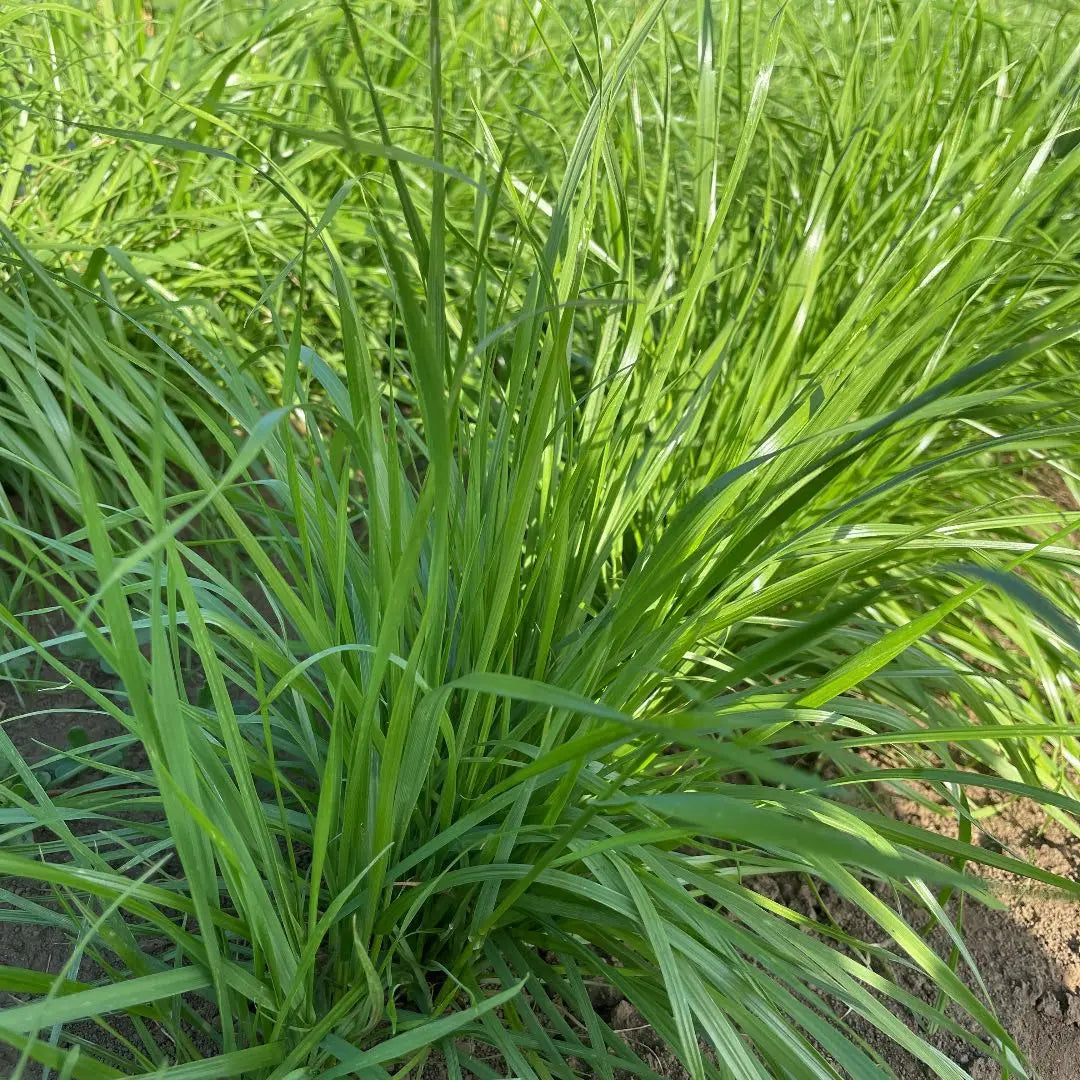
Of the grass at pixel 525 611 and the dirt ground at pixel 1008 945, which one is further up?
the grass at pixel 525 611

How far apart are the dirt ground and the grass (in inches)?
1.8

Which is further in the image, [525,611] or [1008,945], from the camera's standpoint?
[1008,945]

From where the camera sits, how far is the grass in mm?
921

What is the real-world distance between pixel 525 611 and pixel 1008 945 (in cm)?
90

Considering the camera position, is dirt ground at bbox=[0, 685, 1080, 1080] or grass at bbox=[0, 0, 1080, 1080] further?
dirt ground at bbox=[0, 685, 1080, 1080]

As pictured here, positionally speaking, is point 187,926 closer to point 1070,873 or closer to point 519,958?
point 519,958

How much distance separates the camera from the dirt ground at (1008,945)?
4.33 feet

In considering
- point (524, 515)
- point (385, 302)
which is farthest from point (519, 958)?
point (385, 302)

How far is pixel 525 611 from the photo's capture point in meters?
1.33

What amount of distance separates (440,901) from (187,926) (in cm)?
28

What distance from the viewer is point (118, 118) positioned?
85.9 inches

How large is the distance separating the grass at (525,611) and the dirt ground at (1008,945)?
0.05 m

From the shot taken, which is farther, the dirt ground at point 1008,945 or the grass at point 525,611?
the dirt ground at point 1008,945

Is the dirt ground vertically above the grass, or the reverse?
the grass
